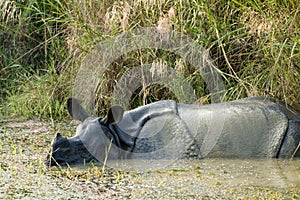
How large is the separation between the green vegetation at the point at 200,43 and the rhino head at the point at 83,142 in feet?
3.25

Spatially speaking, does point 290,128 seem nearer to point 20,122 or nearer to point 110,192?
point 110,192

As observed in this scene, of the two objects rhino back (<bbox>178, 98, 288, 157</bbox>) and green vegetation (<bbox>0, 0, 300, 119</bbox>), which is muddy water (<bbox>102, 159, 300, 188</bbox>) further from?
green vegetation (<bbox>0, 0, 300, 119</bbox>)

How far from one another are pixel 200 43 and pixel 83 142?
60.8 inches

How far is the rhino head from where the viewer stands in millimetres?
4332

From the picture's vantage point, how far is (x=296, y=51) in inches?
202

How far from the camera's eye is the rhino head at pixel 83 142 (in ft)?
14.2

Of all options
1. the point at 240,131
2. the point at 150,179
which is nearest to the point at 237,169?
the point at 240,131

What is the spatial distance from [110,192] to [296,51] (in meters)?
2.21

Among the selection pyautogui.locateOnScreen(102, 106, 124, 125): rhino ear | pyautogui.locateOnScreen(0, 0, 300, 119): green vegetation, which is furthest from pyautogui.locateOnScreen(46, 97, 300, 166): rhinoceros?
pyautogui.locateOnScreen(0, 0, 300, 119): green vegetation

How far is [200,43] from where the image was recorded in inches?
215

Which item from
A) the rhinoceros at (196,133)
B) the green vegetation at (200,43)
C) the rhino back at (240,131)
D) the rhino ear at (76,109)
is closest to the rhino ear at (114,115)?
the rhinoceros at (196,133)

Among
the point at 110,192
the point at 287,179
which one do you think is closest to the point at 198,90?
the point at 287,179

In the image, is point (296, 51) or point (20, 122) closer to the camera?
point (296, 51)

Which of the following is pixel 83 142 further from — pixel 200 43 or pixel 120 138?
pixel 200 43
